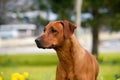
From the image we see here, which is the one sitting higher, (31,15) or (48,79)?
(48,79)

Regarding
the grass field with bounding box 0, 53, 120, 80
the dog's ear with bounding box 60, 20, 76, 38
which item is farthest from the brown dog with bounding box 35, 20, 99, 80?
the grass field with bounding box 0, 53, 120, 80

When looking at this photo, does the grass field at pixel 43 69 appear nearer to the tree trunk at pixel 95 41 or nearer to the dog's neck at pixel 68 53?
the dog's neck at pixel 68 53

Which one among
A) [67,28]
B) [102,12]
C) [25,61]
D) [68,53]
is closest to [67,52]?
[68,53]

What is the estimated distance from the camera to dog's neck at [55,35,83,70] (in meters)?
9.03

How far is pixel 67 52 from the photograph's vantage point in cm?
912

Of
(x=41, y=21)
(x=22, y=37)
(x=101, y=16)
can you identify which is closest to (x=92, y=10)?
(x=101, y=16)

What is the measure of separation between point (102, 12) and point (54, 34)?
19672 millimetres

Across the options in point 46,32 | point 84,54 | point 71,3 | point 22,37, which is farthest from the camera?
point 22,37

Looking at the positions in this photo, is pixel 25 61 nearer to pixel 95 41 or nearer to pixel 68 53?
pixel 95 41

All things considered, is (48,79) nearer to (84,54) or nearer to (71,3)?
(84,54)

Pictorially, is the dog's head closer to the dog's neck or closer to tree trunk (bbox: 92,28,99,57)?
the dog's neck

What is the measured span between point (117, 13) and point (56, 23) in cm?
1893

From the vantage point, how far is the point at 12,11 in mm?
28766

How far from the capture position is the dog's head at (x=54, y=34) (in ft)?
28.2
